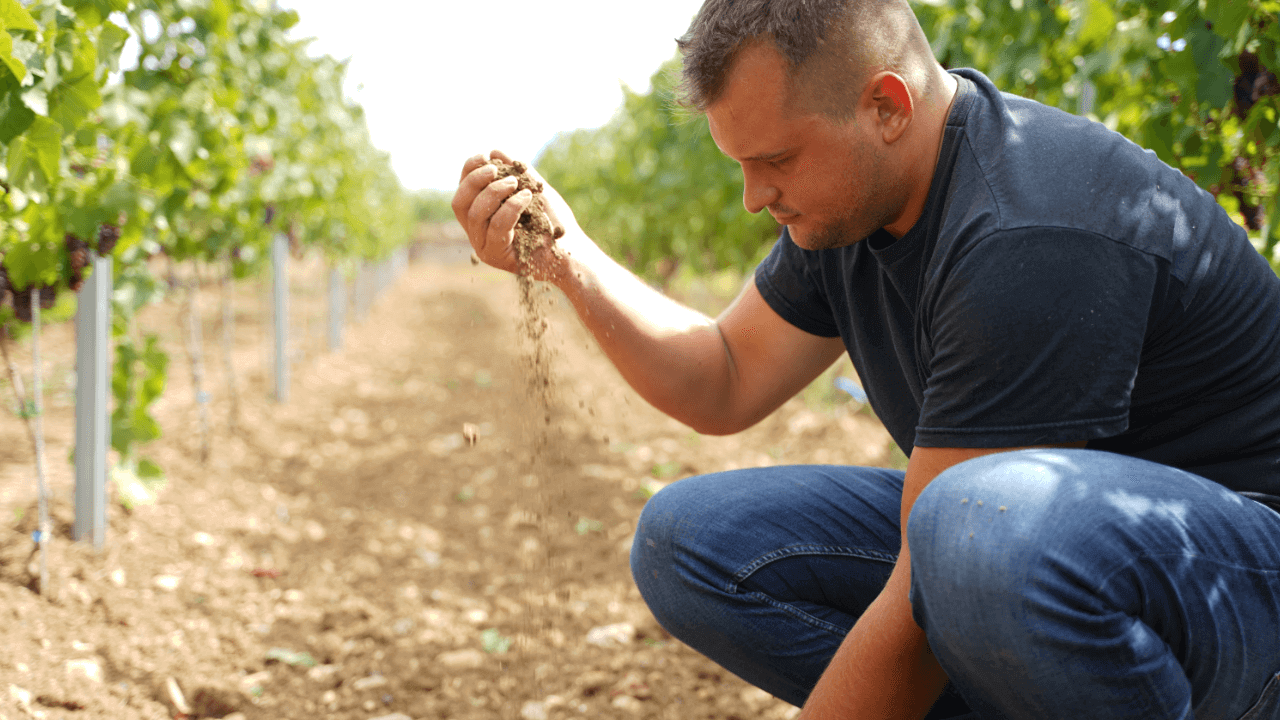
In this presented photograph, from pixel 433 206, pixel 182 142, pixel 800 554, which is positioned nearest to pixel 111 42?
pixel 182 142

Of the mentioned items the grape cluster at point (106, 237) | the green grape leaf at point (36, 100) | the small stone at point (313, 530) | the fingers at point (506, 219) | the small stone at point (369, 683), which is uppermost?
the green grape leaf at point (36, 100)

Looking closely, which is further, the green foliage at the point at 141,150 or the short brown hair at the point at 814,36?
the green foliage at the point at 141,150

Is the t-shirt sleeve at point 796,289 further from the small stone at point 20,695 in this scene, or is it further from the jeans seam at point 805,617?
the small stone at point 20,695

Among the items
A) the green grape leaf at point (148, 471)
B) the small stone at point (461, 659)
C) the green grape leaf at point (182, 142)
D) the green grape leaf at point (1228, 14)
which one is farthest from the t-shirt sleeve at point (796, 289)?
the green grape leaf at point (148, 471)

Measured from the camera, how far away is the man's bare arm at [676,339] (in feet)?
5.89

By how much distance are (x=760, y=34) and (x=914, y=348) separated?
0.61 metres

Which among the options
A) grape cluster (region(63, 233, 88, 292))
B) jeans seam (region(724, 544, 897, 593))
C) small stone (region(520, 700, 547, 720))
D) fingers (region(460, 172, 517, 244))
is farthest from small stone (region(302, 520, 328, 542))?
jeans seam (region(724, 544, 897, 593))

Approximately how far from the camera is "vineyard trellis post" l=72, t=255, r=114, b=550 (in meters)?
2.83

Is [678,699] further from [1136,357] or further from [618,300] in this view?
[1136,357]

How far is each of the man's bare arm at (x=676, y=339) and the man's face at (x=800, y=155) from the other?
44 cm

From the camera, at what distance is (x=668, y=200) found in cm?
737

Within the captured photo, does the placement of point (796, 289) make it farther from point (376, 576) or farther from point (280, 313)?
point (280, 313)

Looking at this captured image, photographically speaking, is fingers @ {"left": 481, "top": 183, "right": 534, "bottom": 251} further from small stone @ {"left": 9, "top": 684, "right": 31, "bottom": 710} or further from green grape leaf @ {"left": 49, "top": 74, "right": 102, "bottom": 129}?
small stone @ {"left": 9, "top": 684, "right": 31, "bottom": 710}

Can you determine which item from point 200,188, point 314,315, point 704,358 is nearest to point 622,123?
point 314,315
